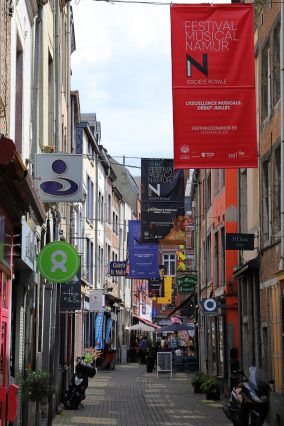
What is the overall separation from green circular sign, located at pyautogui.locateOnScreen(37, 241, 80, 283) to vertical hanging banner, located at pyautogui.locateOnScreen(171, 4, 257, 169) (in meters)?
2.40

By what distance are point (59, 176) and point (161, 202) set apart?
10117mm

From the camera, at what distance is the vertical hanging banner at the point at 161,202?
25.6 meters

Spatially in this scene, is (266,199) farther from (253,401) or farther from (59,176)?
(59,176)

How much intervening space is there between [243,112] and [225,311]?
14.3 metres

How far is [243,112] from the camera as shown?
1536 cm

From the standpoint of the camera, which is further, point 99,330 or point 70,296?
point 99,330

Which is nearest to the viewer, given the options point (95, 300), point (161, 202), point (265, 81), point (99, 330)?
point (265, 81)

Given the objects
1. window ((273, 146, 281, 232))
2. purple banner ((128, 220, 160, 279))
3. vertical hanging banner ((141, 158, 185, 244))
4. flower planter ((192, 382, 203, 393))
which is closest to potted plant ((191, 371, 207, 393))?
flower planter ((192, 382, 203, 393))

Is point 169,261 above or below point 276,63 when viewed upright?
above

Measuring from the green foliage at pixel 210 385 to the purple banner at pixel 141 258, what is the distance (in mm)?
9767

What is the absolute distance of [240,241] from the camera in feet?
71.9

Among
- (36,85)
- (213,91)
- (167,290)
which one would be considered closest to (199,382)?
(36,85)

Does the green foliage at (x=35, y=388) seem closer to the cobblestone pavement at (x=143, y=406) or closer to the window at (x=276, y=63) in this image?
the cobblestone pavement at (x=143, y=406)

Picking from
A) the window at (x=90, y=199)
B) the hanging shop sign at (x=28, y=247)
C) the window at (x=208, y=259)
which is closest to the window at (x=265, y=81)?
the hanging shop sign at (x=28, y=247)
